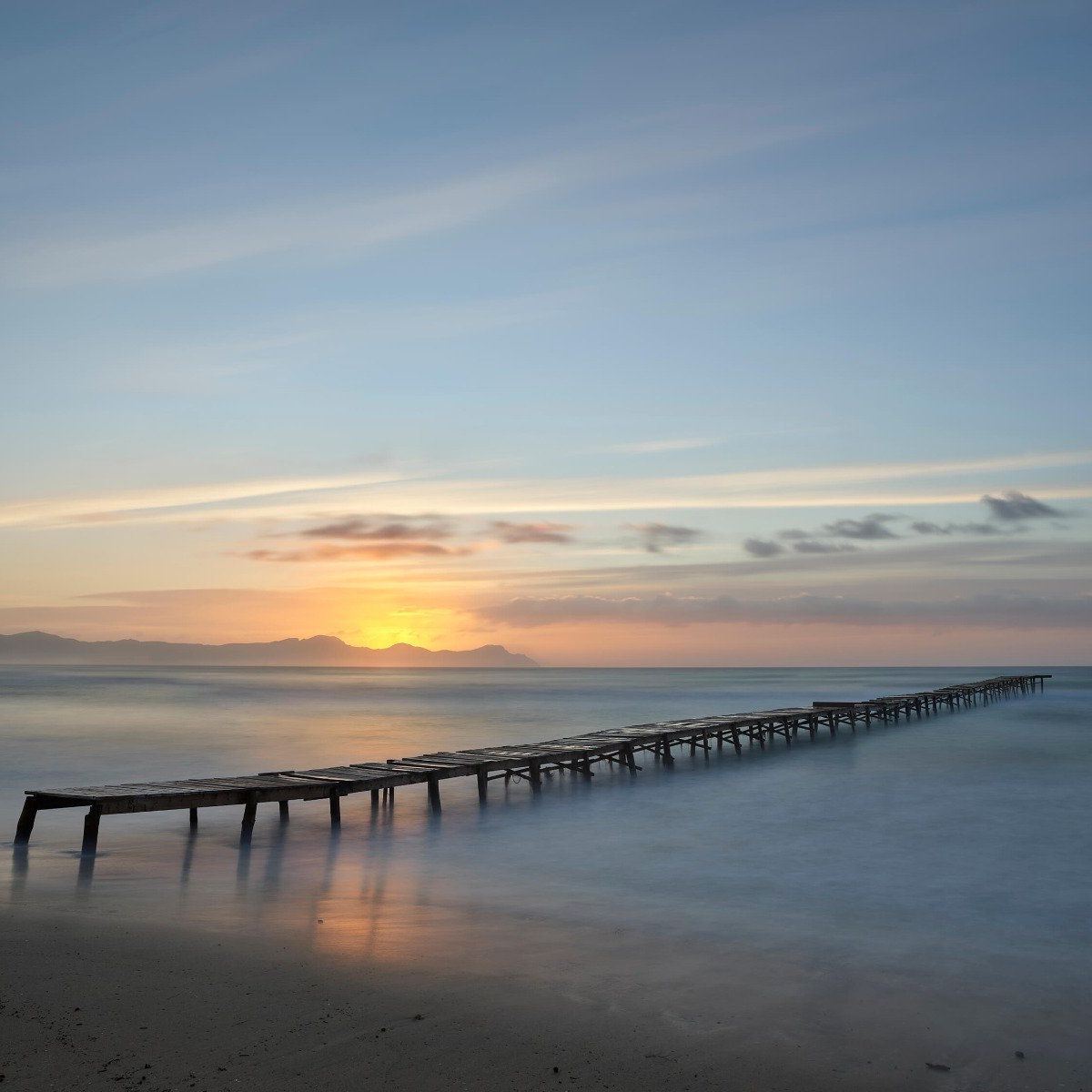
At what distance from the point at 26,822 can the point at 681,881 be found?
9289mm

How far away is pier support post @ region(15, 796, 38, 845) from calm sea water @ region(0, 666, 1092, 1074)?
Answer: 461 millimetres

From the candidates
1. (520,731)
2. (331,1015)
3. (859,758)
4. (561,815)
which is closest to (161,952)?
(331,1015)

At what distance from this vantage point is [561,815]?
17.6 metres

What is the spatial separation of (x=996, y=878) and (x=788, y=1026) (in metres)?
7.41

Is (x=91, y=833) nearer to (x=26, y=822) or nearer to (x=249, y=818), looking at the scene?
(x=26, y=822)

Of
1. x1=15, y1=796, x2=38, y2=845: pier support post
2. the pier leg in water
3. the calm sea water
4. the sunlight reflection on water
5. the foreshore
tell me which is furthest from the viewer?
the pier leg in water

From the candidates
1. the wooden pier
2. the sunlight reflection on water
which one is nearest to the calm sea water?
the sunlight reflection on water

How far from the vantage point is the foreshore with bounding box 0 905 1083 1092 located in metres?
5.78

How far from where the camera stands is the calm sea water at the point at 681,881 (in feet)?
27.0

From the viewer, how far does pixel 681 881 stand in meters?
12.3

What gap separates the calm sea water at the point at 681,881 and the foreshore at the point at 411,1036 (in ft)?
1.19

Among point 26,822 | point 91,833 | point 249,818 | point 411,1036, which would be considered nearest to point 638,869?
point 249,818

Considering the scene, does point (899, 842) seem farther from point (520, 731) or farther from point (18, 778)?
point (520, 731)

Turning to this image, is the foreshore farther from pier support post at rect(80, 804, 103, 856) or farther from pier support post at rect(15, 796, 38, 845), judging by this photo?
pier support post at rect(15, 796, 38, 845)
